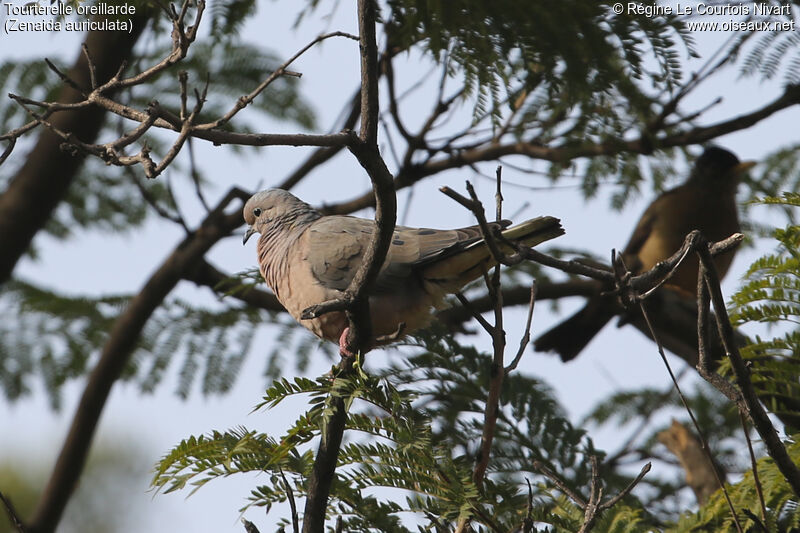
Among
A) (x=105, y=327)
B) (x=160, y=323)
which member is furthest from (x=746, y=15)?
(x=105, y=327)

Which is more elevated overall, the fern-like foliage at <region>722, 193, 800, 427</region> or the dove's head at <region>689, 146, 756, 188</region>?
the dove's head at <region>689, 146, 756, 188</region>

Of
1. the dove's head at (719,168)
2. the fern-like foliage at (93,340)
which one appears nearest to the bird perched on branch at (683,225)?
the dove's head at (719,168)

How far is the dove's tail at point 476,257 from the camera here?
2879 mm

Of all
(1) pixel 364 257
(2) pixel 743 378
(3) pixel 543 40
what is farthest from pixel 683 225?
(2) pixel 743 378

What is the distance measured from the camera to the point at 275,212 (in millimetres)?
4129

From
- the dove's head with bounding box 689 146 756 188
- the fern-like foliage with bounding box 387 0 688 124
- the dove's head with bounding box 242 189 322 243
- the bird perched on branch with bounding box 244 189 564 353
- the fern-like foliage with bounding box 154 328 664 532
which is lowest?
the fern-like foliage with bounding box 154 328 664 532

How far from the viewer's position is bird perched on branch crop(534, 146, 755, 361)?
6.55 meters

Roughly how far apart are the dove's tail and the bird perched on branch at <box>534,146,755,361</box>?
3.29 m

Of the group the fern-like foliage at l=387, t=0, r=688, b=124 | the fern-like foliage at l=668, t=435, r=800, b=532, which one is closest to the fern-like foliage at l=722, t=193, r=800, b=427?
the fern-like foliage at l=668, t=435, r=800, b=532

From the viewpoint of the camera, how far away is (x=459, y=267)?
332 centimetres

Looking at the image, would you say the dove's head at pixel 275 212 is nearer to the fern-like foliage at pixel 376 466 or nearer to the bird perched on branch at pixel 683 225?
the fern-like foliage at pixel 376 466

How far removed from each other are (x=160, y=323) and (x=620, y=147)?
3062 mm

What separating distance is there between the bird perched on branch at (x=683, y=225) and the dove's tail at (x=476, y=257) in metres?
3.29

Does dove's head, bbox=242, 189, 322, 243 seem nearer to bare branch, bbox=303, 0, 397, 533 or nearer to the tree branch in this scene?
the tree branch
